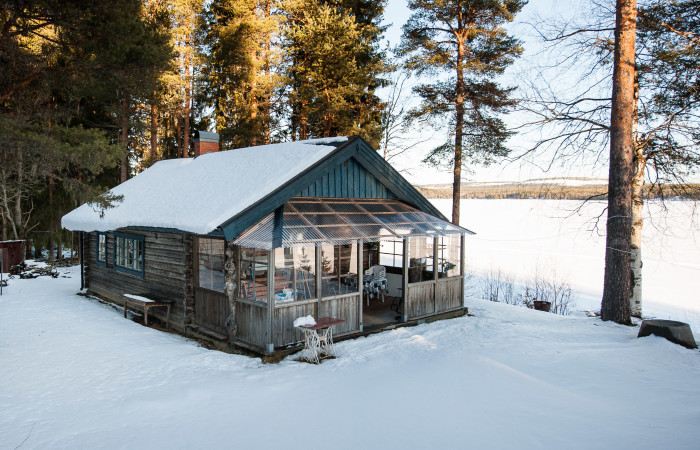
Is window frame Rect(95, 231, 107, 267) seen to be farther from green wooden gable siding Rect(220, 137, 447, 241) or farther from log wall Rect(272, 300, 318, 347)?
log wall Rect(272, 300, 318, 347)

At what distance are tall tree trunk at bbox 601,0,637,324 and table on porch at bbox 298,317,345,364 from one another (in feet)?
23.1

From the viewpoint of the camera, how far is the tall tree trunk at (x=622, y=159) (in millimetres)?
10211

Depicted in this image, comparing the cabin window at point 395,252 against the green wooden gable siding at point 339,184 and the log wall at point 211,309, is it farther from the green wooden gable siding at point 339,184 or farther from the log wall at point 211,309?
the log wall at point 211,309

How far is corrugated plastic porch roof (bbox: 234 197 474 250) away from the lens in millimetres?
8023

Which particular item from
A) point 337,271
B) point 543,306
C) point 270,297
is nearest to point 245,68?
point 337,271

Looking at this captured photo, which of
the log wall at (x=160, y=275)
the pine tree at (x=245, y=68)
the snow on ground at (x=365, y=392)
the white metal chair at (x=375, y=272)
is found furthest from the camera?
the pine tree at (x=245, y=68)

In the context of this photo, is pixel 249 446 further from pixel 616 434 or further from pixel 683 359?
pixel 683 359

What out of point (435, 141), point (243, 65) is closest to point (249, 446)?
point (435, 141)

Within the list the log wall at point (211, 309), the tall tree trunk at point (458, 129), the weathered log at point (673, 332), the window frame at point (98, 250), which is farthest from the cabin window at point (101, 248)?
the weathered log at point (673, 332)

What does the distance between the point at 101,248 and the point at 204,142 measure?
4871 millimetres

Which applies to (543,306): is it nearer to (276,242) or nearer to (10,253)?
(276,242)

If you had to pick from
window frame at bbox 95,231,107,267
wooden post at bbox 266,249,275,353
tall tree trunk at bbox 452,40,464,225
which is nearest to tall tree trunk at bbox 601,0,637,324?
tall tree trunk at bbox 452,40,464,225

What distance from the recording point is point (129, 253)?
12.4 metres

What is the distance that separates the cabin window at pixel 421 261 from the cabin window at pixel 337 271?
160cm
